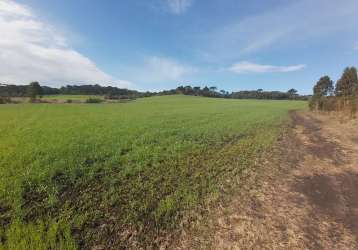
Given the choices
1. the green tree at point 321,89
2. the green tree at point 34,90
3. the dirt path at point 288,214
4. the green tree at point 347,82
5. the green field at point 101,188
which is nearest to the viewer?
the dirt path at point 288,214

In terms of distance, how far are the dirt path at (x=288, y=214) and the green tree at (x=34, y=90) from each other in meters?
101

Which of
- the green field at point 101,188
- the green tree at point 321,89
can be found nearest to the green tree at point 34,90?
the green field at point 101,188

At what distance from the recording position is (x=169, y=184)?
6.02 meters

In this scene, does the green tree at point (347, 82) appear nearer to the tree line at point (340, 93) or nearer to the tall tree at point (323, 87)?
the tree line at point (340, 93)

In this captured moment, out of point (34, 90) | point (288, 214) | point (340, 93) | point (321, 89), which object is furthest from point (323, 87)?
point (34, 90)

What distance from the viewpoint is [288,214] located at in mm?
4551

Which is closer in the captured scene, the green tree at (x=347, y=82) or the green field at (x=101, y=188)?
the green field at (x=101, y=188)

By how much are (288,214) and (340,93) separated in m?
45.7

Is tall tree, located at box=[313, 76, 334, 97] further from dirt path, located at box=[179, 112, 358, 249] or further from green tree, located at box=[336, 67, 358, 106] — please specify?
dirt path, located at box=[179, 112, 358, 249]

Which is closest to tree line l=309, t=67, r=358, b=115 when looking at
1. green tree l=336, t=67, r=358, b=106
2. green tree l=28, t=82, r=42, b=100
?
green tree l=336, t=67, r=358, b=106

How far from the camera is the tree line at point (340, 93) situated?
98.2 ft

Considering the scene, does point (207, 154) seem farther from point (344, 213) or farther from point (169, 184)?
point (344, 213)

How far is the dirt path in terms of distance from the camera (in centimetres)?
369

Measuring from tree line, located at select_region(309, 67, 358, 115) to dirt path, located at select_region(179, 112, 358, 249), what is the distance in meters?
25.7
